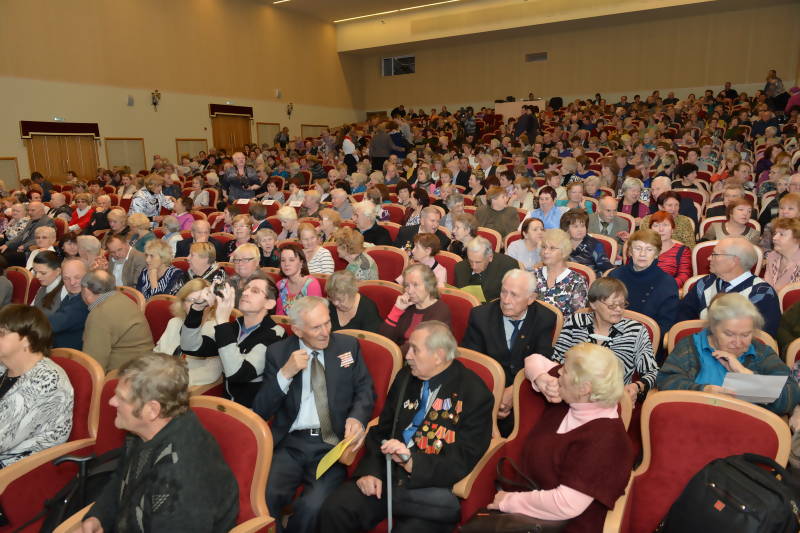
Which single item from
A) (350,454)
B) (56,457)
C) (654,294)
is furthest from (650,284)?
(56,457)

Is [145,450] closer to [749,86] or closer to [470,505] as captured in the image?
[470,505]

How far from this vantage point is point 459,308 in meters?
3.23

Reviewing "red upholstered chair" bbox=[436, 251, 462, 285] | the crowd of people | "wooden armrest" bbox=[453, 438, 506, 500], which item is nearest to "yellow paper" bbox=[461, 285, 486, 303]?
the crowd of people

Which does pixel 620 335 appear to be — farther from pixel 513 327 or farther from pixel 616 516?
pixel 616 516

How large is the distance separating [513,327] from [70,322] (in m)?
2.67

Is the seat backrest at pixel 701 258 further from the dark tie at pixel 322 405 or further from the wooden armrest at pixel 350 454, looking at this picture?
the dark tie at pixel 322 405

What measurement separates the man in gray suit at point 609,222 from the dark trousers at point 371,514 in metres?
3.60

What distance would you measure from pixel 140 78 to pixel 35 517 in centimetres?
1433

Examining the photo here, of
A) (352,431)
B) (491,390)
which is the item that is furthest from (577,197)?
(352,431)

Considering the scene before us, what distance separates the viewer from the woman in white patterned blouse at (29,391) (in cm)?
223

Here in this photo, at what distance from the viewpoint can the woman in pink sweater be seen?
1.79 meters

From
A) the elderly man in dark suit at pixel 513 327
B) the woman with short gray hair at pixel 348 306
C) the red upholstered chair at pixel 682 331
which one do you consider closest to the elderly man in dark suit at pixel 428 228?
the woman with short gray hair at pixel 348 306

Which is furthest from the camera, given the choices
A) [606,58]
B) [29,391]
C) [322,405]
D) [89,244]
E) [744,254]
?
[606,58]

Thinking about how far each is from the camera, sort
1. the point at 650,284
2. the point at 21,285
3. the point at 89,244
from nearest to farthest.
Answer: the point at 650,284 → the point at 89,244 → the point at 21,285
